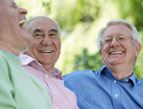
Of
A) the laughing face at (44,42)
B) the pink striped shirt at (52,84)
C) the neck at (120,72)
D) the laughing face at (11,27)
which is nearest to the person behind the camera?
the laughing face at (11,27)

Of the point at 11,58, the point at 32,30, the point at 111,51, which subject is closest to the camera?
the point at 11,58

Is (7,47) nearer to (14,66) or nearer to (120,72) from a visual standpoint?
(14,66)

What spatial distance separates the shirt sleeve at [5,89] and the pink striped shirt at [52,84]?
0.95 meters

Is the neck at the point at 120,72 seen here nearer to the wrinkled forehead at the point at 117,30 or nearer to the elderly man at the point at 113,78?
the elderly man at the point at 113,78

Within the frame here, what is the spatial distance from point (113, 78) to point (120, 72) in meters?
0.08

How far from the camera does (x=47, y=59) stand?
2414 mm

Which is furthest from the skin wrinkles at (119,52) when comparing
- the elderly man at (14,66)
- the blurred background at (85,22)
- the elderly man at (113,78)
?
the blurred background at (85,22)

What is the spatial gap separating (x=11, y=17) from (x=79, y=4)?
5240 mm

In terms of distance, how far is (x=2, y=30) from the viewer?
1.29m

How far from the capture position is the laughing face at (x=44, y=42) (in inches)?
95.7

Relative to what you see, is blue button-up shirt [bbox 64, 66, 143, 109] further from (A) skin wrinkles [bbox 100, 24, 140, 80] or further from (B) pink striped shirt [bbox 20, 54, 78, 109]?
(B) pink striped shirt [bbox 20, 54, 78, 109]

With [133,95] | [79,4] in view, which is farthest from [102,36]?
[79,4]

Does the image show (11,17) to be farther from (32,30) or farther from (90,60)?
(90,60)

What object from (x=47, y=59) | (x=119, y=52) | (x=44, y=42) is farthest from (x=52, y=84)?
(x=119, y=52)
